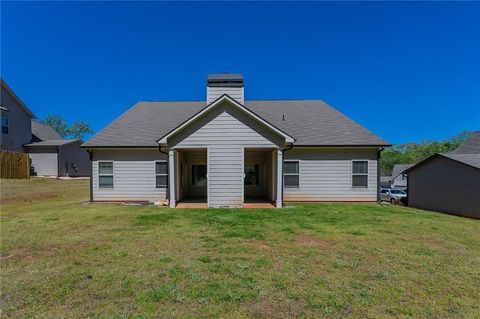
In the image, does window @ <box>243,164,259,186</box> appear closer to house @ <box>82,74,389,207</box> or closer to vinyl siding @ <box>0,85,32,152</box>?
house @ <box>82,74,389,207</box>

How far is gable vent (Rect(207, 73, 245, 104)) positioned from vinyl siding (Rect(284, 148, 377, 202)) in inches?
166

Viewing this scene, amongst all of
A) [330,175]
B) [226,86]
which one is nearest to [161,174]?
[226,86]

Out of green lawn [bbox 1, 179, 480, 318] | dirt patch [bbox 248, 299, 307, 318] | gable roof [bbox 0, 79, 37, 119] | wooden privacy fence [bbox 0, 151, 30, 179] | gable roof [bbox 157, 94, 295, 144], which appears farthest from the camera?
gable roof [bbox 0, 79, 37, 119]

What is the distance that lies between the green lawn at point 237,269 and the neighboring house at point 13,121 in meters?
21.5

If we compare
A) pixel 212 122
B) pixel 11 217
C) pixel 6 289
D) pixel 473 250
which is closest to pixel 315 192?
pixel 212 122

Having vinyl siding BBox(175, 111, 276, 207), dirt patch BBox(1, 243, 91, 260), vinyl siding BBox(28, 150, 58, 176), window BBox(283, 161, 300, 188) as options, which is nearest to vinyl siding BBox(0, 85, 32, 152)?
vinyl siding BBox(28, 150, 58, 176)

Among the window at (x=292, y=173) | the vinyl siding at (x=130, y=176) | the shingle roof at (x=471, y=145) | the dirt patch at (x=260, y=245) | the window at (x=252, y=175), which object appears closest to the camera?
the dirt patch at (x=260, y=245)

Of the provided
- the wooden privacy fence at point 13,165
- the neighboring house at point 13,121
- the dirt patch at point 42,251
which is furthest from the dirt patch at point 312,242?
the neighboring house at point 13,121

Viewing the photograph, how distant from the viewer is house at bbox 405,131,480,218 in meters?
13.6

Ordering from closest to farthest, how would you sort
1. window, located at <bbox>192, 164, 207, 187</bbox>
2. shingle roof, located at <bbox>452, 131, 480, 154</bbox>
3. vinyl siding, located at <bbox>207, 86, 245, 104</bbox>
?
1. vinyl siding, located at <bbox>207, 86, 245, 104</bbox>
2. window, located at <bbox>192, 164, 207, 187</bbox>
3. shingle roof, located at <bbox>452, 131, 480, 154</bbox>

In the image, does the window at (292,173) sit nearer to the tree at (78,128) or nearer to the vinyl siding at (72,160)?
the vinyl siding at (72,160)

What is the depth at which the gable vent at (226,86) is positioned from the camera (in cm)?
1354

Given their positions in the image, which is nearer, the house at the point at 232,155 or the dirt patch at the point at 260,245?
the dirt patch at the point at 260,245

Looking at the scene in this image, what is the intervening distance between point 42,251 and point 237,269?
4.26 metres
